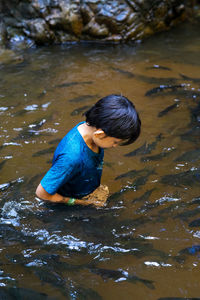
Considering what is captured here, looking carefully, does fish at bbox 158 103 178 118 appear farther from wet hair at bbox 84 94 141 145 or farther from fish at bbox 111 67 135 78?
wet hair at bbox 84 94 141 145

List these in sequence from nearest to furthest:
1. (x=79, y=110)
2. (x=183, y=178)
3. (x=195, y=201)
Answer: (x=195, y=201), (x=183, y=178), (x=79, y=110)

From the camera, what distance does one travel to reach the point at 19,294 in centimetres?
251

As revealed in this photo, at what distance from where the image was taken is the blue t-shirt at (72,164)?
2684mm

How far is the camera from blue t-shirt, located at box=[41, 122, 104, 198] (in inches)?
106

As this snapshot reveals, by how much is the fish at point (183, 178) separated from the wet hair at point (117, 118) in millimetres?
1537

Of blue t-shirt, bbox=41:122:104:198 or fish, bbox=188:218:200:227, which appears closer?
blue t-shirt, bbox=41:122:104:198

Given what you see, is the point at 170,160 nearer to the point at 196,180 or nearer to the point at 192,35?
the point at 196,180

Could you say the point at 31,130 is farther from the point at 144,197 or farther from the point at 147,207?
the point at 147,207

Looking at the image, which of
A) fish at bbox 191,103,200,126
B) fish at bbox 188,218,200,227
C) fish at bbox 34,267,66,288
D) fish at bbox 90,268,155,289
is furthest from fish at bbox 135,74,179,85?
fish at bbox 34,267,66,288

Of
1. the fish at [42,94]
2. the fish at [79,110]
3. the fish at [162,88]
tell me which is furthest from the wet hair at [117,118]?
the fish at [42,94]

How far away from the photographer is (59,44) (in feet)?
27.2

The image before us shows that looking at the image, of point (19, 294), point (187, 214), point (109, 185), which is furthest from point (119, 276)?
point (109, 185)

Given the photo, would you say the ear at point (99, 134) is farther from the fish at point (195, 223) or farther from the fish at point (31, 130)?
the fish at point (31, 130)

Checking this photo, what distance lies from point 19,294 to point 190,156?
269 cm
